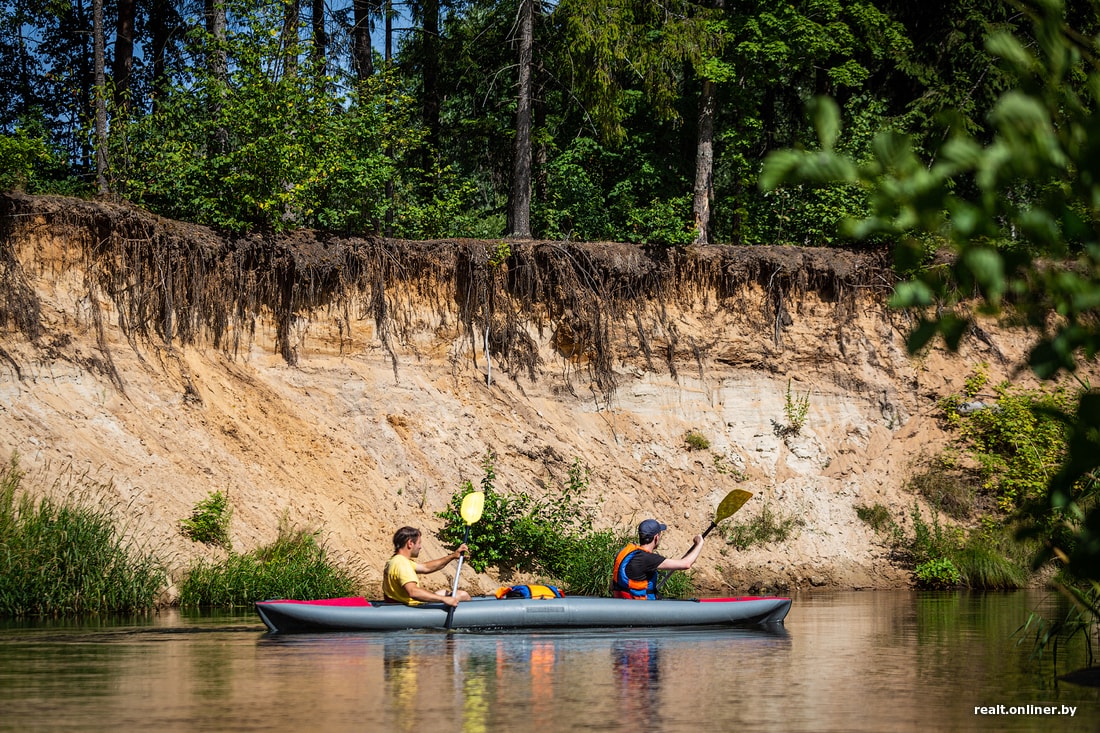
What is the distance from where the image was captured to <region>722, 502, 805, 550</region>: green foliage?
18.8 metres

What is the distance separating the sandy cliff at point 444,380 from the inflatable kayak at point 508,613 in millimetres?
3922

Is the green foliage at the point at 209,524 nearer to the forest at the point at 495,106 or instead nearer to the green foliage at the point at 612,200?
the forest at the point at 495,106

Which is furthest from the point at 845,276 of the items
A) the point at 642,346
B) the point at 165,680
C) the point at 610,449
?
the point at 165,680

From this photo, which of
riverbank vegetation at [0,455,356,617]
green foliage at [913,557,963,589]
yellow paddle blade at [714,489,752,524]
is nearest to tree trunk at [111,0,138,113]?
riverbank vegetation at [0,455,356,617]

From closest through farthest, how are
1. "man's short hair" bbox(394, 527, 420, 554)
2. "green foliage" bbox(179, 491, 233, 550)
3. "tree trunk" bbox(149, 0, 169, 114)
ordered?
"man's short hair" bbox(394, 527, 420, 554), "green foliage" bbox(179, 491, 233, 550), "tree trunk" bbox(149, 0, 169, 114)

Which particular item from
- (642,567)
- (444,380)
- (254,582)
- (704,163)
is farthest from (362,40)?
(642,567)

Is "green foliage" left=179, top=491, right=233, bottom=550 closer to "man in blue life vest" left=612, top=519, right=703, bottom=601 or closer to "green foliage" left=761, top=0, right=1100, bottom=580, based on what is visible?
"man in blue life vest" left=612, top=519, right=703, bottom=601

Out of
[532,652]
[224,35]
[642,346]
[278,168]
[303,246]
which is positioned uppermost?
[224,35]

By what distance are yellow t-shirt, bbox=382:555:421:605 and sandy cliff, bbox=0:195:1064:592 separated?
4078mm

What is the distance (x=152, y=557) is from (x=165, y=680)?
662cm

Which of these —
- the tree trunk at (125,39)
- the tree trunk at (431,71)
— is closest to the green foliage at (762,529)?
the tree trunk at (431,71)

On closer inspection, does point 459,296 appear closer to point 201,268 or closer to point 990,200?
point 201,268

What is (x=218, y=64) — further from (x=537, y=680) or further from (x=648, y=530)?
(x=537, y=680)

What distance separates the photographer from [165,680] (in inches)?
314
